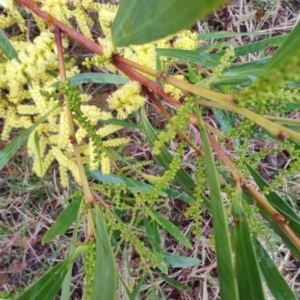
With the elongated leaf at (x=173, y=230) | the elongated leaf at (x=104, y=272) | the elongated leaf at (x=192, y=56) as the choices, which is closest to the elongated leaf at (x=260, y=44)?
the elongated leaf at (x=192, y=56)

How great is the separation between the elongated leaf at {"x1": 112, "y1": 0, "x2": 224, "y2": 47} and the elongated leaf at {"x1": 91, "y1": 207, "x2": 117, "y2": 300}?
355 millimetres

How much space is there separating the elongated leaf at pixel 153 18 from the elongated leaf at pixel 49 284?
1.37ft

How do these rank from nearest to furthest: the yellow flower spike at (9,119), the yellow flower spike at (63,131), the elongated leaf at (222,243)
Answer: the elongated leaf at (222,243), the yellow flower spike at (63,131), the yellow flower spike at (9,119)

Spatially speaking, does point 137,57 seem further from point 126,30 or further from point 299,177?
point 299,177

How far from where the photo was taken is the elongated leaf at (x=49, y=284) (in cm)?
78

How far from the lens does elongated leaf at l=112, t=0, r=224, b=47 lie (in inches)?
18.7

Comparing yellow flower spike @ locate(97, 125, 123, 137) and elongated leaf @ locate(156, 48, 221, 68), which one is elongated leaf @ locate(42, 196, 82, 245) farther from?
elongated leaf @ locate(156, 48, 221, 68)

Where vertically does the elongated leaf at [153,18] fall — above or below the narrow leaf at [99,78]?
below

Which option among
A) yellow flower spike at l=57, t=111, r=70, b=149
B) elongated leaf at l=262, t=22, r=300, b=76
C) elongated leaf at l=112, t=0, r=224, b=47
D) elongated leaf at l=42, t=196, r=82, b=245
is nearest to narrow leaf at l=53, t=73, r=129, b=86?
yellow flower spike at l=57, t=111, r=70, b=149

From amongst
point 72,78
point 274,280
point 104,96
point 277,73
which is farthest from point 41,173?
point 277,73

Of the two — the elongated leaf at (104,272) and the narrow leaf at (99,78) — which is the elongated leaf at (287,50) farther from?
the narrow leaf at (99,78)

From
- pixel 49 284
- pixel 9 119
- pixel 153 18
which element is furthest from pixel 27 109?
pixel 153 18

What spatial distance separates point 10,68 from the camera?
1196 mm

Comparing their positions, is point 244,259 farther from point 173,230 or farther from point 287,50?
point 173,230
